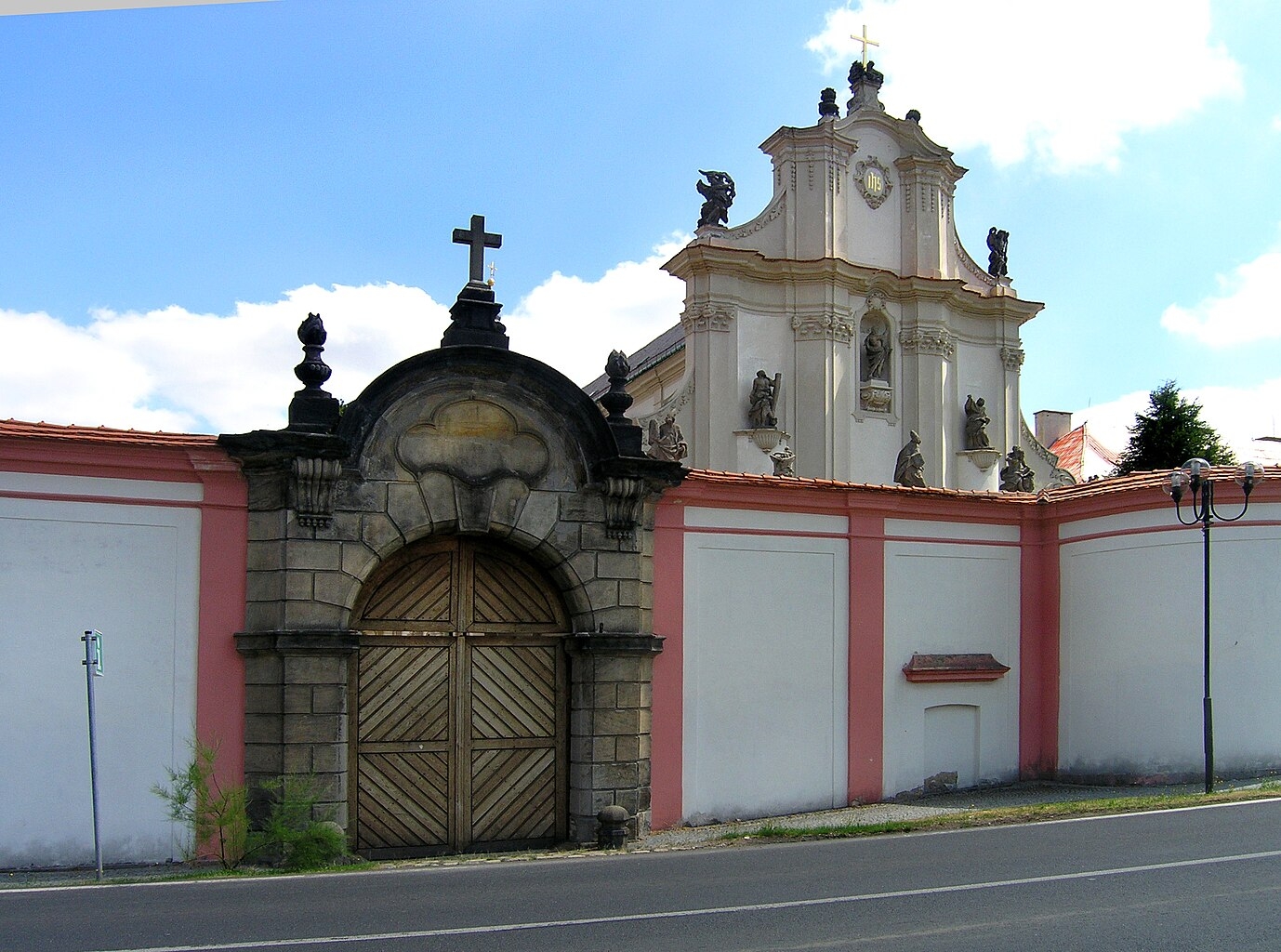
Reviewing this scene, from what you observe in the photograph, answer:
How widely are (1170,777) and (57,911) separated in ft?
40.7

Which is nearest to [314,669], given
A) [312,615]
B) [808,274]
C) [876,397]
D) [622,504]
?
[312,615]

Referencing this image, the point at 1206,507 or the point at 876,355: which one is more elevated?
the point at 876,355

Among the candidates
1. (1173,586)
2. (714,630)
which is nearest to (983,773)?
(1173,586)

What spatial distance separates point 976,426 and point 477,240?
18.7m

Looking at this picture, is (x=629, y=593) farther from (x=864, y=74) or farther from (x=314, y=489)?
(x=864, y=74)

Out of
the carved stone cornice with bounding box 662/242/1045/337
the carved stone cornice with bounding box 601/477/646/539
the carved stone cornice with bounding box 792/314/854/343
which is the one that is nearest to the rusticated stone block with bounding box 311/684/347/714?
the carved stone cornice with bounding box 601/477/646/539

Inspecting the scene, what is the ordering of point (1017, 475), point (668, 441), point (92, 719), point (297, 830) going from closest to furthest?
1. point (92, 719)
2. point (297, 830)
3. point (668, 441)
4. point (1017, 475)

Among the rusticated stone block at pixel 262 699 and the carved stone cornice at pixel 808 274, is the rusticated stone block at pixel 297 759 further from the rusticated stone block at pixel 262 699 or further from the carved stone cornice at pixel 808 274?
the carved stone cornice at pixel 808 274

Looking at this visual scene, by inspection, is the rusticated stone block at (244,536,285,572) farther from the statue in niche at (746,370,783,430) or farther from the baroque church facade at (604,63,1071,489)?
the statue in niche at (746,370,783,430)

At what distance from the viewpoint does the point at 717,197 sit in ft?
93.5

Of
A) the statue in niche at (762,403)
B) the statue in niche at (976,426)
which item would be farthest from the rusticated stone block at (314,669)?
the statue in niche at (976,426)

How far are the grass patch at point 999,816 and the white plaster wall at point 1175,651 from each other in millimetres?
1625

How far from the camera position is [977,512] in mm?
16438

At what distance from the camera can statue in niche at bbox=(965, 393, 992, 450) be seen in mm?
29750
